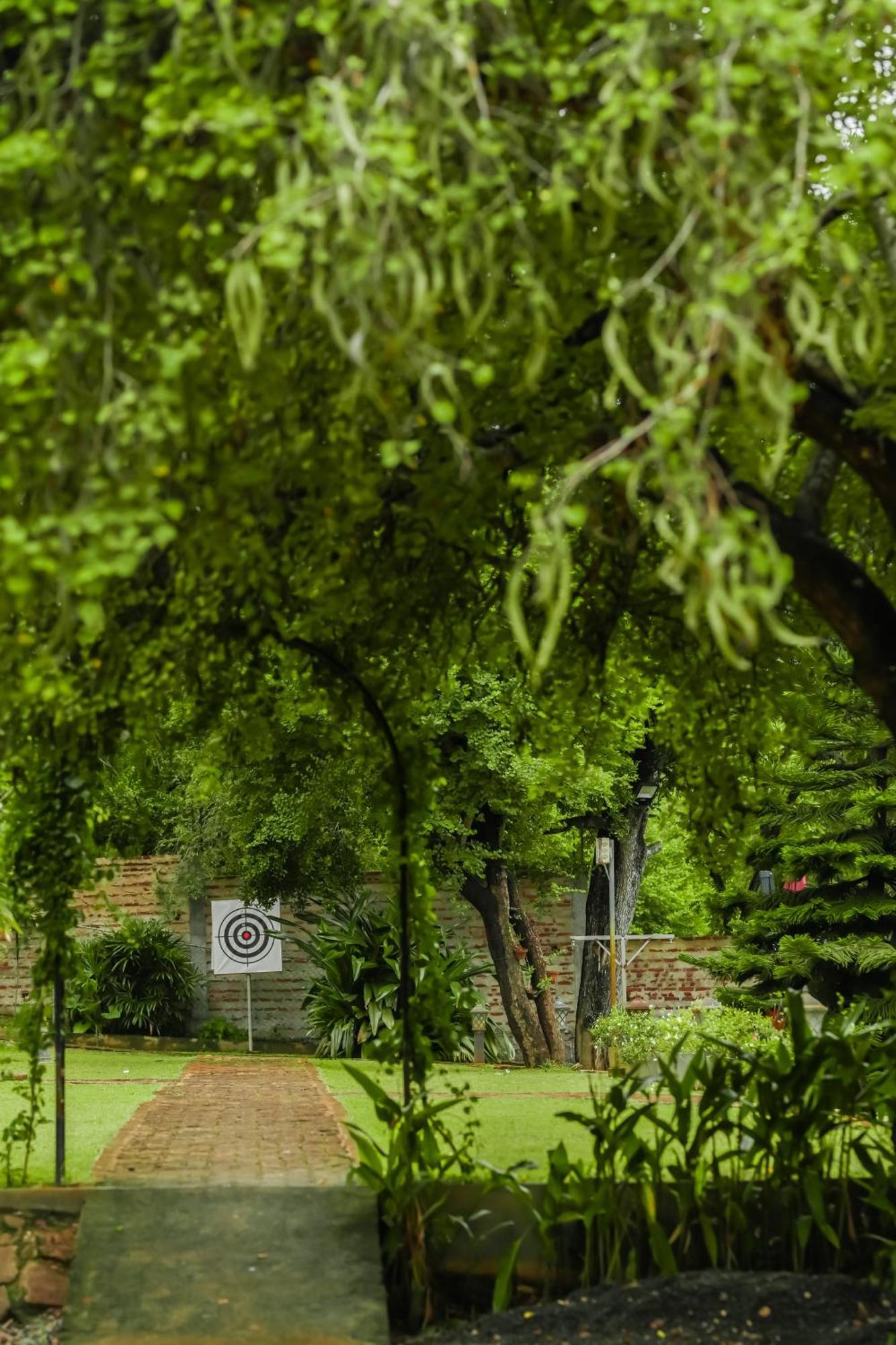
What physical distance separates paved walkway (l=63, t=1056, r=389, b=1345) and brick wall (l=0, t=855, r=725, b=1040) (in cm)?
1222

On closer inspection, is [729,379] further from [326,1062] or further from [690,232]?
[326,1062]

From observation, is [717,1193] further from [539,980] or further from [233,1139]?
[539,980]

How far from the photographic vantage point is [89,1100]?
1098 cm

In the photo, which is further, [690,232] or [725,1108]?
[725,1108]

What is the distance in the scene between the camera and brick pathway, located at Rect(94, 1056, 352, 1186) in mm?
7371

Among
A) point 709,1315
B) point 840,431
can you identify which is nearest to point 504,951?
point 709,1315

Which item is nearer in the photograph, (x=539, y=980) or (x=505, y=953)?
(x=505, y=953)

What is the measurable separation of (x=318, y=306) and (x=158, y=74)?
819mm

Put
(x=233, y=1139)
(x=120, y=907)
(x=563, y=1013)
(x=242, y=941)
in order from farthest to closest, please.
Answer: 1. (x=563, y=1013)
2. (x=120, y=907)
3. (x=242, y=941)
4. (x=233, y=1139)

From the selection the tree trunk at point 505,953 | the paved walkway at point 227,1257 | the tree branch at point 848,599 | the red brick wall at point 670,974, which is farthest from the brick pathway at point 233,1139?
the red brick wall at point 670,974

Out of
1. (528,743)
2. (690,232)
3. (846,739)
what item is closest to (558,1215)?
(528,743)

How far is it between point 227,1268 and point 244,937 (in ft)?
42.8

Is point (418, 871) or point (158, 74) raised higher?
point (158, 74)

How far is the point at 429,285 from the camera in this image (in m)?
4.70
